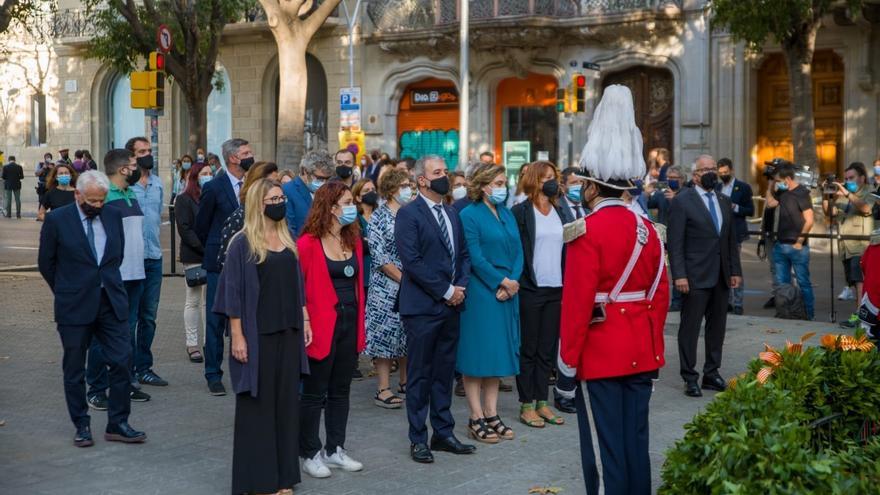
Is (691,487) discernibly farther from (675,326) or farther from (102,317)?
(675,326)

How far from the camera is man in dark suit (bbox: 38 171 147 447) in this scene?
816 centimetres

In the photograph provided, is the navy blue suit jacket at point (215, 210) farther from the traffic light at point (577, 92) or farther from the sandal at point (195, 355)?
the traffic light at point (577, 92)

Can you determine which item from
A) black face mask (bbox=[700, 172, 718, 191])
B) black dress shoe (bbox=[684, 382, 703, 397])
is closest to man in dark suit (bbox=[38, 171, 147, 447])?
black dress shoe (bbox=[684, 382, 703, 397])

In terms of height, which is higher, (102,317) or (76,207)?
(76,207)

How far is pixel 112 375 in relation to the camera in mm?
8234

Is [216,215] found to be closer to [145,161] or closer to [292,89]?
[145,161]

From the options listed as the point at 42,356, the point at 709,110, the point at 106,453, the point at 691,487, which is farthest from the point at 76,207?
the point at 709,110

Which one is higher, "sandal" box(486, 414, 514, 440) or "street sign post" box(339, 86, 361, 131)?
"street sign post" box(339, 86, 361, 131)

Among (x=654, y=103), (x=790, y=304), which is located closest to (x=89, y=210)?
(x=790, y=304)

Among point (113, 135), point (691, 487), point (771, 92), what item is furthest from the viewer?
point (113, 135)

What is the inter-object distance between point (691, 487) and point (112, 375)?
14.9 ft

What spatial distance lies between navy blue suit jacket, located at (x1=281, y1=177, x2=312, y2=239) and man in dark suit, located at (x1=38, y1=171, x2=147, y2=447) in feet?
6.52

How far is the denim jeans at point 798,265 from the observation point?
14.6 metres

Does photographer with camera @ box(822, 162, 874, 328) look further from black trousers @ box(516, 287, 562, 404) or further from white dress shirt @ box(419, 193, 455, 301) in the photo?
white dress shirt @ box(419, 193, 455, 301)
